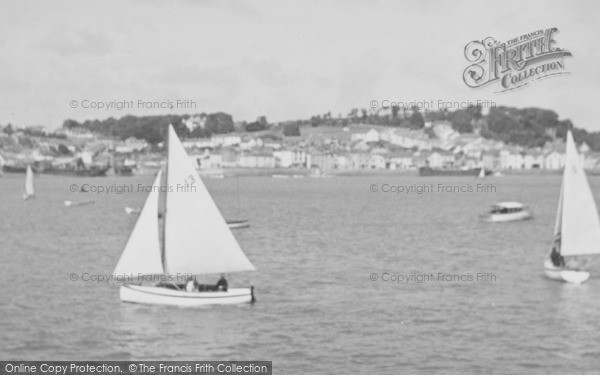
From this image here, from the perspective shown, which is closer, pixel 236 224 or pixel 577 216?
pixel 577 216

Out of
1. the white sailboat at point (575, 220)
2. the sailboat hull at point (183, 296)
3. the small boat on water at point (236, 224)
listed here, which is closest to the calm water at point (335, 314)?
the sailboat hull at point (183, 296)

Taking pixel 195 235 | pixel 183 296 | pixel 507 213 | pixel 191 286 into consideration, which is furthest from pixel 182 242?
pixel 507 213

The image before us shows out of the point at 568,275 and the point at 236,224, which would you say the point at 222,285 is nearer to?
the point at 568,275

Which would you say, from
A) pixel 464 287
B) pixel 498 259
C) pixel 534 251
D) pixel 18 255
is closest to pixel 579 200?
pixel 464 287

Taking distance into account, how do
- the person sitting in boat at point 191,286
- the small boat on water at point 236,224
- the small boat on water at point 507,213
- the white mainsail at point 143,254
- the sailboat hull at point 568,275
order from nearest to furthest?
1. the person sitting in boat at point 191,286
2. the white mainsail at point 143,254
3. the sailboat hull at point 568,275
4. the small boat on water at point 236,224
5. the small boat on water at point 507,213

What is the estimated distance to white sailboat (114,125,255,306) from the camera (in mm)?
31516

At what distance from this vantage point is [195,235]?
31703 mm

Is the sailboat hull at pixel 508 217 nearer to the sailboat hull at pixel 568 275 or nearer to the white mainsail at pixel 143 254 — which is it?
the sailboat hull at pixel 568 275

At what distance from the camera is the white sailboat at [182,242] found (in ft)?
103

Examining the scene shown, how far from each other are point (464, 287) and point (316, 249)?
47.0ft

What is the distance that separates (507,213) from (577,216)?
109 feet

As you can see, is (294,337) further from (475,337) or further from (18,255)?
(18,255)

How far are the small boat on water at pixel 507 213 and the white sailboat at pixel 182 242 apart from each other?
1644 inches

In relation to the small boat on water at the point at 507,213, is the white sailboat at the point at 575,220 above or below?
above
